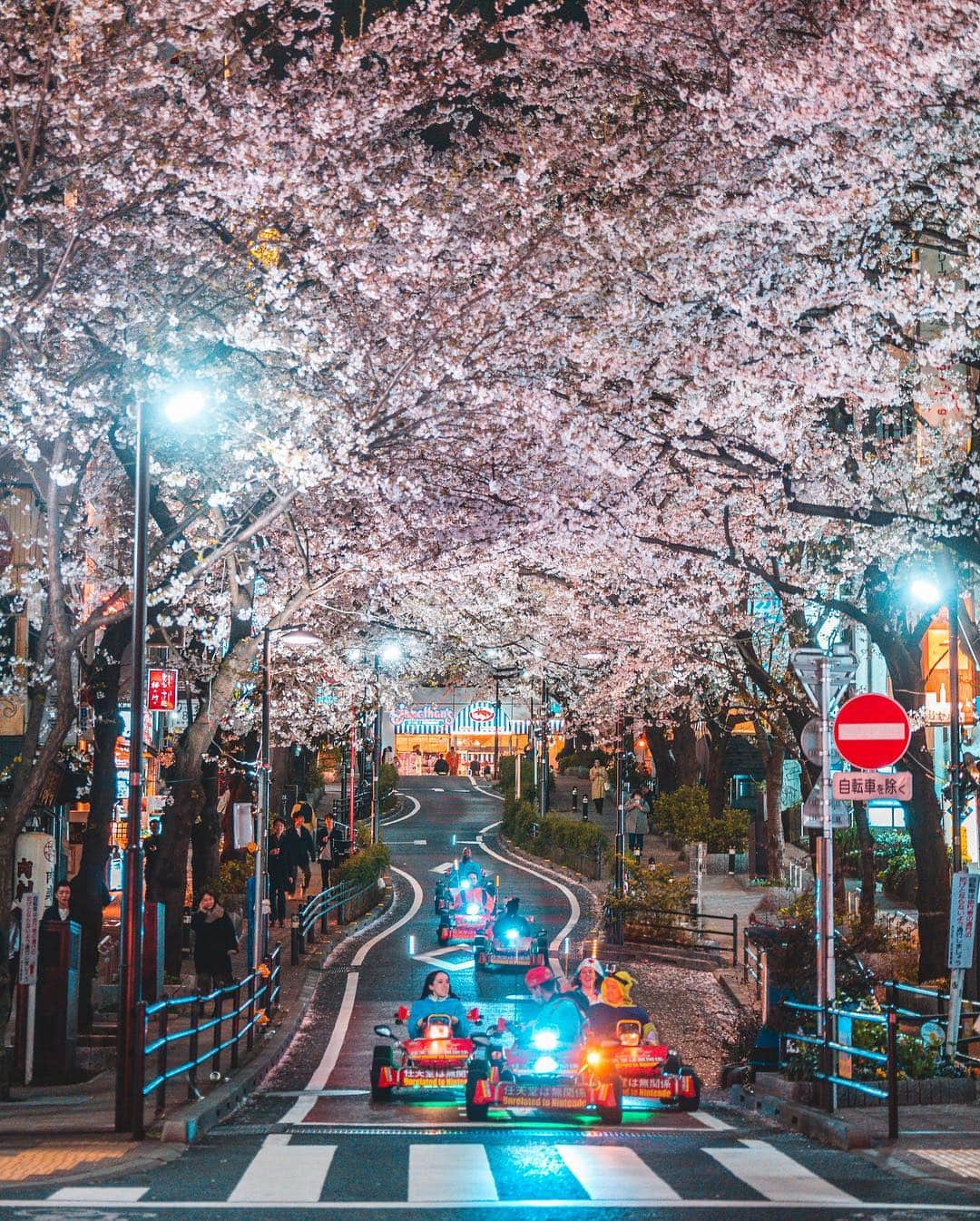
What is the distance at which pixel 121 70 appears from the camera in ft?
52.0

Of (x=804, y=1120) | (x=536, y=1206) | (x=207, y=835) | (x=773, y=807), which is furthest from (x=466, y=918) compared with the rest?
(x=536, y=1206)

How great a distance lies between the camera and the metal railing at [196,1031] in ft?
40.7

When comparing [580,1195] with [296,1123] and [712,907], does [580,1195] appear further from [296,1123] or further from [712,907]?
[712,907]

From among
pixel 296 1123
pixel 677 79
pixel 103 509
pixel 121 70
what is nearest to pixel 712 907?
pixel 103 509

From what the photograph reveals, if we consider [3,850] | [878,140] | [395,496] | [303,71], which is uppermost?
[303,71]

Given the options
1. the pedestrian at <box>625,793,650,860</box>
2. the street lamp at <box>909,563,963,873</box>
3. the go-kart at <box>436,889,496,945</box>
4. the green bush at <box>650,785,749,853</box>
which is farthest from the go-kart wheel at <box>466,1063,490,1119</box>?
the green bush at <box>650,785,749,853</box>

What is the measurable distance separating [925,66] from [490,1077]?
10.2 m

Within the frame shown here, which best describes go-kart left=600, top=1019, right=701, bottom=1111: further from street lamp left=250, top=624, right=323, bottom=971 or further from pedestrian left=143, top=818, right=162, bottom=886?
pedestrian left=143, top=818, right=162, bottom=886

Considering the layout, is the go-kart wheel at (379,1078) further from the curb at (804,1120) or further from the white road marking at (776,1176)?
the white road marking at (776,1176)

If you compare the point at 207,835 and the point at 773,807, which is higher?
the point at 773,807

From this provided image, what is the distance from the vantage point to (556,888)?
4134 centimetres

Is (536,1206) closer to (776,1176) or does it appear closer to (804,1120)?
(776,1176)

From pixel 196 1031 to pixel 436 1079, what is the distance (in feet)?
8.31

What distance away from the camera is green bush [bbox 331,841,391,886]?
119 ft
